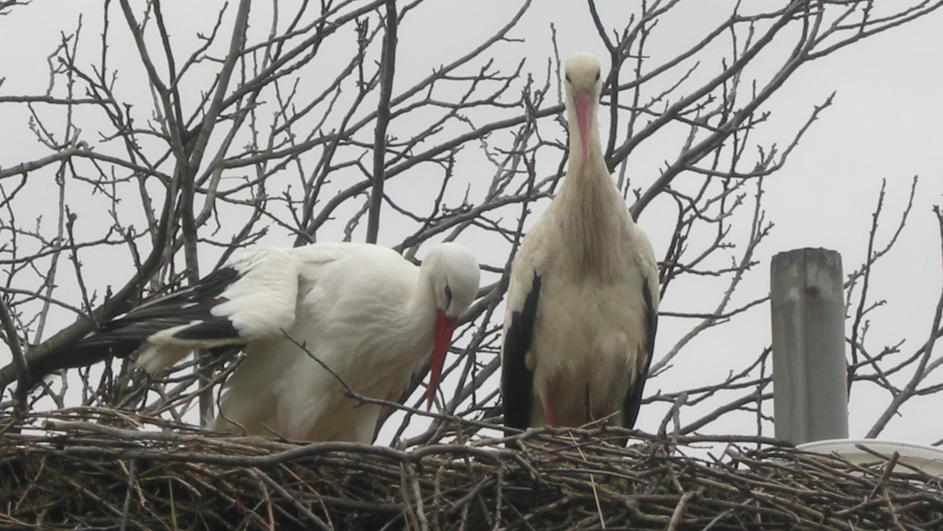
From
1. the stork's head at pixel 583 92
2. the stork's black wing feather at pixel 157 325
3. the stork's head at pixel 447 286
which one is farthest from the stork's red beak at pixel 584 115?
the stork's black wing feather at pixel 157 325

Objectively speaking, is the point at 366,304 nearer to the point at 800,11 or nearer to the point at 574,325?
the point at 574,325

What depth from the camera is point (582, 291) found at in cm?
691

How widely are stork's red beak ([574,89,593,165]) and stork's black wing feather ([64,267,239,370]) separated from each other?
4.58ft

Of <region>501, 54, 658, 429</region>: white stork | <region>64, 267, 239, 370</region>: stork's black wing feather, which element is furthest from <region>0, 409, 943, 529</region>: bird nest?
<region>501, 54, 658, 429</region>: white stork

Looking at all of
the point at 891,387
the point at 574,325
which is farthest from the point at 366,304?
the point at 891,387

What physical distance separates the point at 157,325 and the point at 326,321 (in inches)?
26.8

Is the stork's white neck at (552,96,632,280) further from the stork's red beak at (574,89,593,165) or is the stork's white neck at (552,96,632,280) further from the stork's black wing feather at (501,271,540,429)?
the stork's black wing feather at (501,271,540,429)

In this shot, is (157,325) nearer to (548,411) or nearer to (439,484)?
(548,411)

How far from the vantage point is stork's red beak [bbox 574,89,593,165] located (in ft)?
22.3

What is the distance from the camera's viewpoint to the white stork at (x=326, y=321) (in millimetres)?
6953

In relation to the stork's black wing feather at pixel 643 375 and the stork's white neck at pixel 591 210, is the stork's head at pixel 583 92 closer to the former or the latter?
the stork's white neck at pixel 591 210

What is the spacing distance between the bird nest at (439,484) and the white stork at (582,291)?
4.47 feet

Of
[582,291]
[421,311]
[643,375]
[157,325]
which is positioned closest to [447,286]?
[421,311]

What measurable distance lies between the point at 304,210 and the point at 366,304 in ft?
3.65
